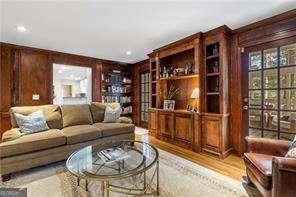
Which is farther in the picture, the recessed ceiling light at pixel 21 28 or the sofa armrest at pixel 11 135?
the recessed ceiling light at pixel 21 28

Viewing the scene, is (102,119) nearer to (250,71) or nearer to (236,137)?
(236,137)

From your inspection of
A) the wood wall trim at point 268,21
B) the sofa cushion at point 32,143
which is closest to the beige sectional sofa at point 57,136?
the sofa cushion at point 32,143

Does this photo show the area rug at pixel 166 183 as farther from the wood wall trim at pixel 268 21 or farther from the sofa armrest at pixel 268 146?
the wood wall trim at pixel 268 21

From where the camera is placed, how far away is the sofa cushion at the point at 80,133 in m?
3.01

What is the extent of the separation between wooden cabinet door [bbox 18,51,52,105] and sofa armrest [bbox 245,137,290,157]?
4720 millimetres

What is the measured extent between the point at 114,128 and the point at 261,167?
8.35ft

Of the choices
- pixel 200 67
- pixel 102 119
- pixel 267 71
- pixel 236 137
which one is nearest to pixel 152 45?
pixel 200 67

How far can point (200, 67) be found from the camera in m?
3.61

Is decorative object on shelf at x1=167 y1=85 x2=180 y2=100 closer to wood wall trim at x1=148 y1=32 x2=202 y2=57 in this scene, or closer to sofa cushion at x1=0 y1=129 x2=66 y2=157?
wood wall trim at x1=148 y1=32 x2=202 y2=57

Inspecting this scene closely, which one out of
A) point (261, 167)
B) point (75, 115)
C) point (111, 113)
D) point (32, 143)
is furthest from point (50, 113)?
point (261, 167)

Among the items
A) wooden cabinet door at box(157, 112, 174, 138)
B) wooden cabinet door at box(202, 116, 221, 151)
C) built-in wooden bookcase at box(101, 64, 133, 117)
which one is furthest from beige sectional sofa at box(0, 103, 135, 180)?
built-in wooden bookcase at box(101, 64, 133, 117)

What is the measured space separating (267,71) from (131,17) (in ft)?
7.94

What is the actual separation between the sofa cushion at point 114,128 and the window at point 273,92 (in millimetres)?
2352

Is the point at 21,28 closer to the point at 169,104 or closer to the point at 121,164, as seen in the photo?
the point at 121,164
